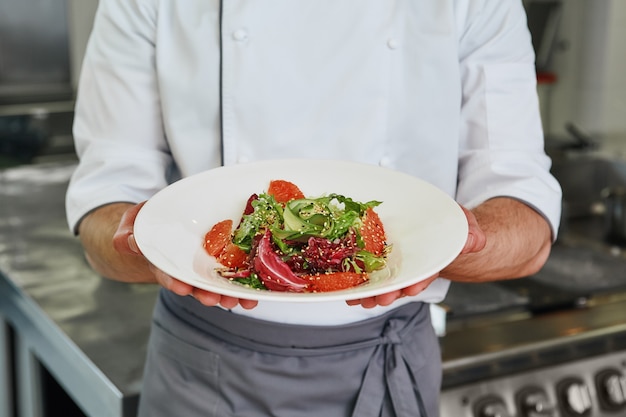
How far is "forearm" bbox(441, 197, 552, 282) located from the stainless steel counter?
1.79 ft

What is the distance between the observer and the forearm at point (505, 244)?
1.10 m

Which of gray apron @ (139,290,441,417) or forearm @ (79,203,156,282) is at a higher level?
forearm @ (79,203,156,282)

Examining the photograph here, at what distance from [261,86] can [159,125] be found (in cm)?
17

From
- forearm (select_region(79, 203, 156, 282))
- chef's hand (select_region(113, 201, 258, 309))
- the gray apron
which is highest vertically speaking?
chef's hand (select_region(113, 201, 258, 309))

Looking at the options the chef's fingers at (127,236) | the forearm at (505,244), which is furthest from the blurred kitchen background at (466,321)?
the chef's fingers at (127,236)

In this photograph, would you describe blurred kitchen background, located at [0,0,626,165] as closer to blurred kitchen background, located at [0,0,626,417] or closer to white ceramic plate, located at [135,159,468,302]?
blurred kitchen background, located at [0,0,626,417]

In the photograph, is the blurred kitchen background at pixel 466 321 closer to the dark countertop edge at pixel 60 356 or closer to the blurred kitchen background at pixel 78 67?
the dark countertop edge at pixel 60 356

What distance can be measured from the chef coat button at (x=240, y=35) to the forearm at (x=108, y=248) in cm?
27

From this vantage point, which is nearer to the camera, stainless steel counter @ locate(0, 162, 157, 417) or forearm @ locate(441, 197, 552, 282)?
forearm @ locate(441, 197, 552, 282)

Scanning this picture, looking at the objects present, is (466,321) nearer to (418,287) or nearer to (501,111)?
(501,111)

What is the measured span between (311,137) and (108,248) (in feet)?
1.01

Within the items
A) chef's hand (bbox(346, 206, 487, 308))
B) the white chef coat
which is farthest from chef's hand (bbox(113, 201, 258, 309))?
the white chef coat

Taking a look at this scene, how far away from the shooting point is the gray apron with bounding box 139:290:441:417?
1123mm

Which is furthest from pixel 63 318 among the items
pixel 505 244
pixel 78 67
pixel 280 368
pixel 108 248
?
pixel 78 67
